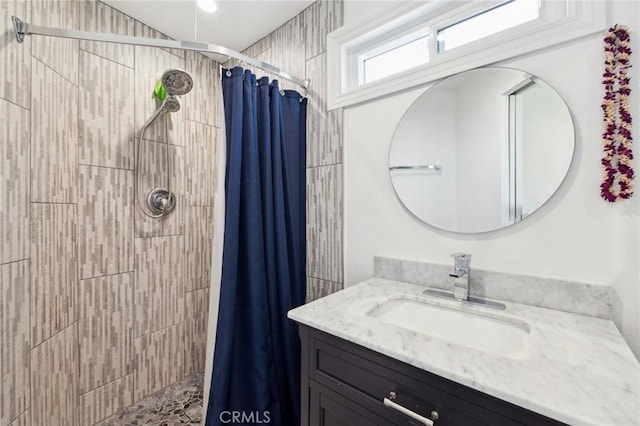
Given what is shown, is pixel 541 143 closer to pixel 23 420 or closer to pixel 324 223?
pixel 324 223

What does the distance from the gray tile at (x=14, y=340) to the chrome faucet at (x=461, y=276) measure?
171 centimetres

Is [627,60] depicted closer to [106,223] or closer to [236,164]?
[236,164]

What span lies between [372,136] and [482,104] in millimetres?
496

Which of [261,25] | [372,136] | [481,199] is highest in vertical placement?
[261,25]

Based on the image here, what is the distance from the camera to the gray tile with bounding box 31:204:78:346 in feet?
3.98

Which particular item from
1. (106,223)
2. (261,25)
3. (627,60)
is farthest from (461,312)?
(261,25)

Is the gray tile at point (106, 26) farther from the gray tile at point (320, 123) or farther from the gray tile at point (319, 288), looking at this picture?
the gray tile at point (319, 288)

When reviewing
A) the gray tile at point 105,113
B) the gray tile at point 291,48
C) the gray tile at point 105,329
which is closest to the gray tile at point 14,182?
the gray tile at point 105,113

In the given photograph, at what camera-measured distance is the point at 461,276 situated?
1.05 metres

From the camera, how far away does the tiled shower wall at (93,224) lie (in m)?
1.11

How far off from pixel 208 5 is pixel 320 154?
1129 millimetres

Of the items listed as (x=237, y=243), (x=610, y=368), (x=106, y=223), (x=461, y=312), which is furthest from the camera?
(x=106, y=223)

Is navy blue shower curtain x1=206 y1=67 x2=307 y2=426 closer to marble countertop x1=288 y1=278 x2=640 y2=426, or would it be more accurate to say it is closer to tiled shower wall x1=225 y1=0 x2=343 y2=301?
tiled shower wall x1=225 y1=0 x2=343 y2=301

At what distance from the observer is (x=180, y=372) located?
1.98 meters
